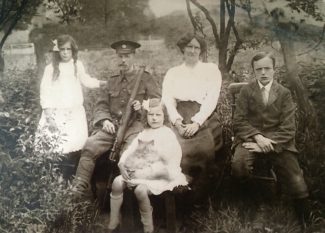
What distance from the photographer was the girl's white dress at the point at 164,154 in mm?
4184

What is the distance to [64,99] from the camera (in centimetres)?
443

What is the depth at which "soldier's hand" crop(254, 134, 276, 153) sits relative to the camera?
4.20m

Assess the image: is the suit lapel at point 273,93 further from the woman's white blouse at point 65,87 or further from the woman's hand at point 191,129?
the woman's white blouse at point 65,87

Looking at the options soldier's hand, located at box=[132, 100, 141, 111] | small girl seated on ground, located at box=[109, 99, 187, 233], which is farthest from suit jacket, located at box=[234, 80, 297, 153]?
soldier's hand, located at box=[132, 100, 141, 111]

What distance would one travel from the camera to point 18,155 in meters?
4.36

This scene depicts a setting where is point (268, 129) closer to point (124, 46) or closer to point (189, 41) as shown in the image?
point (189, 41)

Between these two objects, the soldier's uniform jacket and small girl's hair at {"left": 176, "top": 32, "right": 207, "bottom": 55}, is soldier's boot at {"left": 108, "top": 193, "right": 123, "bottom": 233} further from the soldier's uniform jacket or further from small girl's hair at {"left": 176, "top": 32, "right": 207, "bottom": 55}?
small girl's hair at {"left": 176, "top": 32, "right": 207, "bottom": 55}

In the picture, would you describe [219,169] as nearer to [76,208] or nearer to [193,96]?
[193,96]

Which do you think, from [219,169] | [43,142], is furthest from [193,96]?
[43,142]

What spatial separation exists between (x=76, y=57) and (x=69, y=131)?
630 millimetres

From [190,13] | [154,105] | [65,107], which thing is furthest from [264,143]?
[65,107]

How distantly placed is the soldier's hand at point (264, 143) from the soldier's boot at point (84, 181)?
4.45ft

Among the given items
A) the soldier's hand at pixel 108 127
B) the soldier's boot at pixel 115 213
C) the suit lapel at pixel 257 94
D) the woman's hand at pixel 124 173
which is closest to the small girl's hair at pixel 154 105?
the soldier's hand at pixel 108 127

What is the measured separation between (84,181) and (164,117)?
33.2 inches
